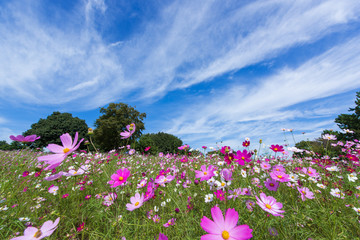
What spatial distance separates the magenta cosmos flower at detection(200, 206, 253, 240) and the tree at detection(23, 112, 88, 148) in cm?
3647

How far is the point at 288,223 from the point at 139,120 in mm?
28066

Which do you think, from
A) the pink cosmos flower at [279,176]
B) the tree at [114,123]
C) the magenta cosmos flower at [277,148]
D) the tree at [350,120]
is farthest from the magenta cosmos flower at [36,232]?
the tree at [114,123]

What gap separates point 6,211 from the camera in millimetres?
1962

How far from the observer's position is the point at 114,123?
2534 cm

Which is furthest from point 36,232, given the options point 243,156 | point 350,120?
point 350,120

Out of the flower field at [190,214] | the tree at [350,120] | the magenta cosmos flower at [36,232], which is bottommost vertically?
the tree at [350,120]

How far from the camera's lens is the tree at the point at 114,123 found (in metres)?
25.7

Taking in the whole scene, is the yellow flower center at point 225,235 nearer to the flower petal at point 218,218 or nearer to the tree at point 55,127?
the flower petal at point 218,218

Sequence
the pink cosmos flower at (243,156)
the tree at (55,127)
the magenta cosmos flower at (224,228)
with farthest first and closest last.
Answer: the tree at (55,127) < the pink cosmos flower at (243,156) < the magenta cosmos flower at (224,228)

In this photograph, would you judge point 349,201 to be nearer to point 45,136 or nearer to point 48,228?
point 48,228

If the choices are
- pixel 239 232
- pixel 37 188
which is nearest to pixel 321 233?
pixel 239 232

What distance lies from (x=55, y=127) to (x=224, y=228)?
40752 mm

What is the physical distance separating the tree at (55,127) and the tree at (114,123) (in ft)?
25.3

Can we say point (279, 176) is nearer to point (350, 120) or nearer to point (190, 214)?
point (190, 214)
